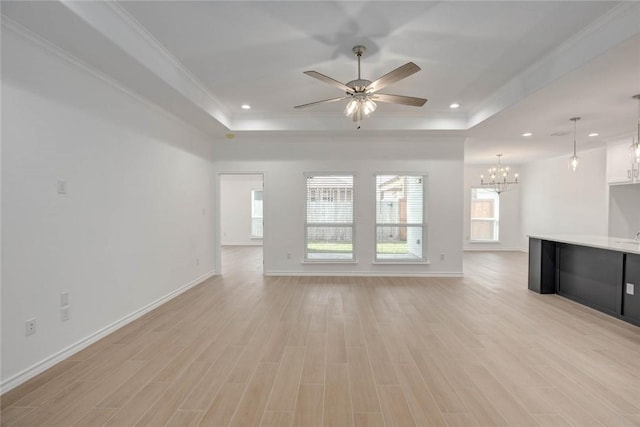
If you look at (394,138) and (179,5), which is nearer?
(179,5)

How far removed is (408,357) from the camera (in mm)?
2568

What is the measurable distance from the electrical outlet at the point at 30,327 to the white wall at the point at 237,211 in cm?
810

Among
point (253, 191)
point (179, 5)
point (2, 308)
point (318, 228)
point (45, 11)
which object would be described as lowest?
point (2, 308)

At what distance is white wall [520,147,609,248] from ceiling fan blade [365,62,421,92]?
21.8 feet

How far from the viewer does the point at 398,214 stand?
575 cm

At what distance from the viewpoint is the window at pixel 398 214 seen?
5.71m

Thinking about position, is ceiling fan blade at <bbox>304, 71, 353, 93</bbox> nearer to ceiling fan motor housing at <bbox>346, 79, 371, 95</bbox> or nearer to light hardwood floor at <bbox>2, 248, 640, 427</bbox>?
ceiling fan motor housing at <bbox>346, 79, 371, 95</bbox>

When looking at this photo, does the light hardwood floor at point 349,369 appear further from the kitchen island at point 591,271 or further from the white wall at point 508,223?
the white wall at point 508,223

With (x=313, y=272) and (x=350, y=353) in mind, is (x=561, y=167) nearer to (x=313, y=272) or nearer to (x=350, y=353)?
(x=313, y=272)

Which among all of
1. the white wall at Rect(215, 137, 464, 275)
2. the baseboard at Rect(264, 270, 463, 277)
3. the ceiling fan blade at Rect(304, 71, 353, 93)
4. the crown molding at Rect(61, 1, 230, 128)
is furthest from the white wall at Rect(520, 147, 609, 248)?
the crown molding at Rect(61, 1, 230, 128)

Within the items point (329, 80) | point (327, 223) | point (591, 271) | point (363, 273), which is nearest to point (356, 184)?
point (327, 223)

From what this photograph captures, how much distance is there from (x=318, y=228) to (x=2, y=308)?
4.38 m

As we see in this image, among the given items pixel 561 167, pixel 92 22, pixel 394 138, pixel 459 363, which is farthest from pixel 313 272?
pixel 561 167

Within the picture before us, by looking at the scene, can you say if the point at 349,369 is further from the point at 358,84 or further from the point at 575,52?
the point at 575,52
